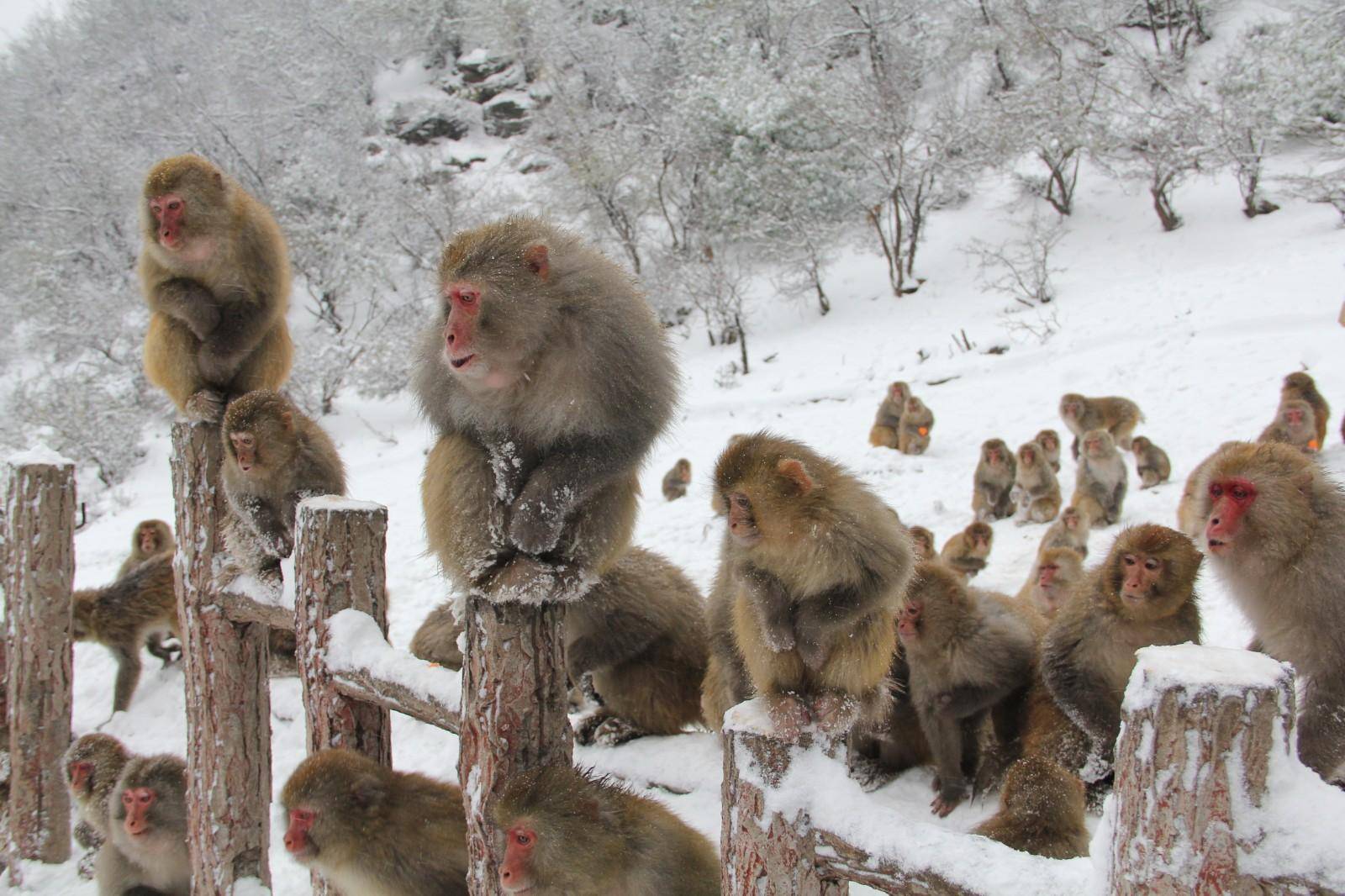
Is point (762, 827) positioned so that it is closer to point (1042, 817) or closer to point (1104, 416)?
point (1042, 817)

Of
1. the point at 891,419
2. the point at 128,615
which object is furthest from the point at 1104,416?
the point at 128,615

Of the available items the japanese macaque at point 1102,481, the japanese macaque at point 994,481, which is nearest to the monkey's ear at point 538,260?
the japanese macaque at point 1102,481

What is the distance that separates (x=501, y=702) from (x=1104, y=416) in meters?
8.79

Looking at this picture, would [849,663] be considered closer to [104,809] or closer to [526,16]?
[104,809]

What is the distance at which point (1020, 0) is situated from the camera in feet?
72.7

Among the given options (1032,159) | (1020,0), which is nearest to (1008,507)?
(1032,159)

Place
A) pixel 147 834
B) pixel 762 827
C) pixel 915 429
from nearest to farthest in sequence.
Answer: pixel 762 827 < pixel 147 834 < pixel 915 429

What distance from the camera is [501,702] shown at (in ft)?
7.23

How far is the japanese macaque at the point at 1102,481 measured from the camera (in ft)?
26.4

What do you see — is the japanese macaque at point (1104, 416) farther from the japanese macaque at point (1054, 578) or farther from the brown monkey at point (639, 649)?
the brown monkey at point (639, 649)

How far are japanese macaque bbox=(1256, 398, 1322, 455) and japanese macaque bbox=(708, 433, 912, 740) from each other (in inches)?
253

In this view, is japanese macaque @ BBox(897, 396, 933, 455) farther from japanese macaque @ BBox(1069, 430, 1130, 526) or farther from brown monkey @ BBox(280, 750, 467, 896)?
brown monkey @ BBox(280, 750, 467, 896)

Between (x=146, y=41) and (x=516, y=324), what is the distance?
37.6m

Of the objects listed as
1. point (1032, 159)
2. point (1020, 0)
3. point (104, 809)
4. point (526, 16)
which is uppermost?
point (526, 16)
